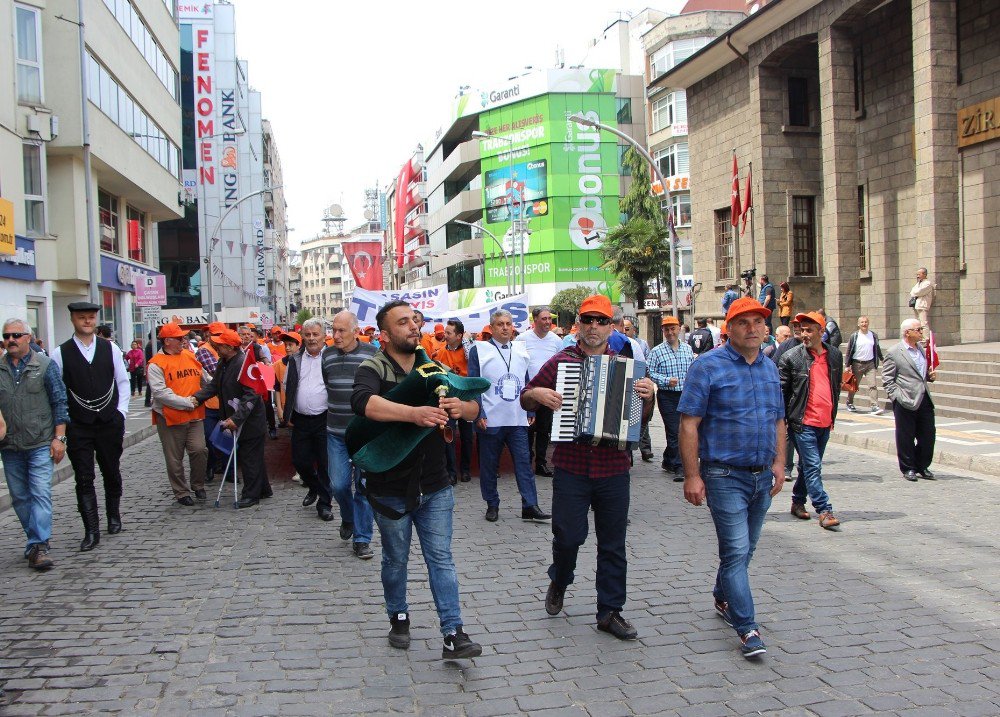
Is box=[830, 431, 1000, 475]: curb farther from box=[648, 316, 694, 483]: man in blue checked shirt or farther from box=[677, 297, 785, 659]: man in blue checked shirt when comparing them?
box=[677, 297, 785, 659]: man in blue checked shirt

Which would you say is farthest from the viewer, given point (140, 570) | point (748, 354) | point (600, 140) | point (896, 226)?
point (600, 140)

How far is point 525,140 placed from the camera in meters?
69.1

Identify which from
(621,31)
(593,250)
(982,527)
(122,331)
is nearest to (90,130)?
(122,331)

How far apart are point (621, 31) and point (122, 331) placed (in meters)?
48.5

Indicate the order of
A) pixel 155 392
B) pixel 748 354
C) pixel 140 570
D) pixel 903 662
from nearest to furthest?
1. pixel 903 662
2. pixel 748 354
3. pixel 140 570
4. pixel 155 392

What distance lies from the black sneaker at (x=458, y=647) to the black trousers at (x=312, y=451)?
13.7 feet

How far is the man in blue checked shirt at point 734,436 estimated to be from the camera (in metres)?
4.97

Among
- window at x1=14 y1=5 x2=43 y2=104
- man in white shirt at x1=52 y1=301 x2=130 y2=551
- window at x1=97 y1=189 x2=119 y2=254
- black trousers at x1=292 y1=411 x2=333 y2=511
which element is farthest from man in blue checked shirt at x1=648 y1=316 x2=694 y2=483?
window at x1=97 y1=189 x2=119 y2=254

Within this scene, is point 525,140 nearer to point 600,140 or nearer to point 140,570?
point 600,140

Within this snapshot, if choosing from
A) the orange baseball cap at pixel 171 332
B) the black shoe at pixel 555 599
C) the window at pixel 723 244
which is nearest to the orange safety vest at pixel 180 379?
the orange baseball cap at pixel 171 332

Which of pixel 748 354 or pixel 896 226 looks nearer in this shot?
pixel 748 354

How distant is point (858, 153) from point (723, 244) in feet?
19.2

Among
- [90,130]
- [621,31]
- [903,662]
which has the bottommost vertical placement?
[903,662]

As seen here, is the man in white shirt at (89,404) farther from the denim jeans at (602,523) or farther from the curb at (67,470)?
the denim jeans at (602,523)
